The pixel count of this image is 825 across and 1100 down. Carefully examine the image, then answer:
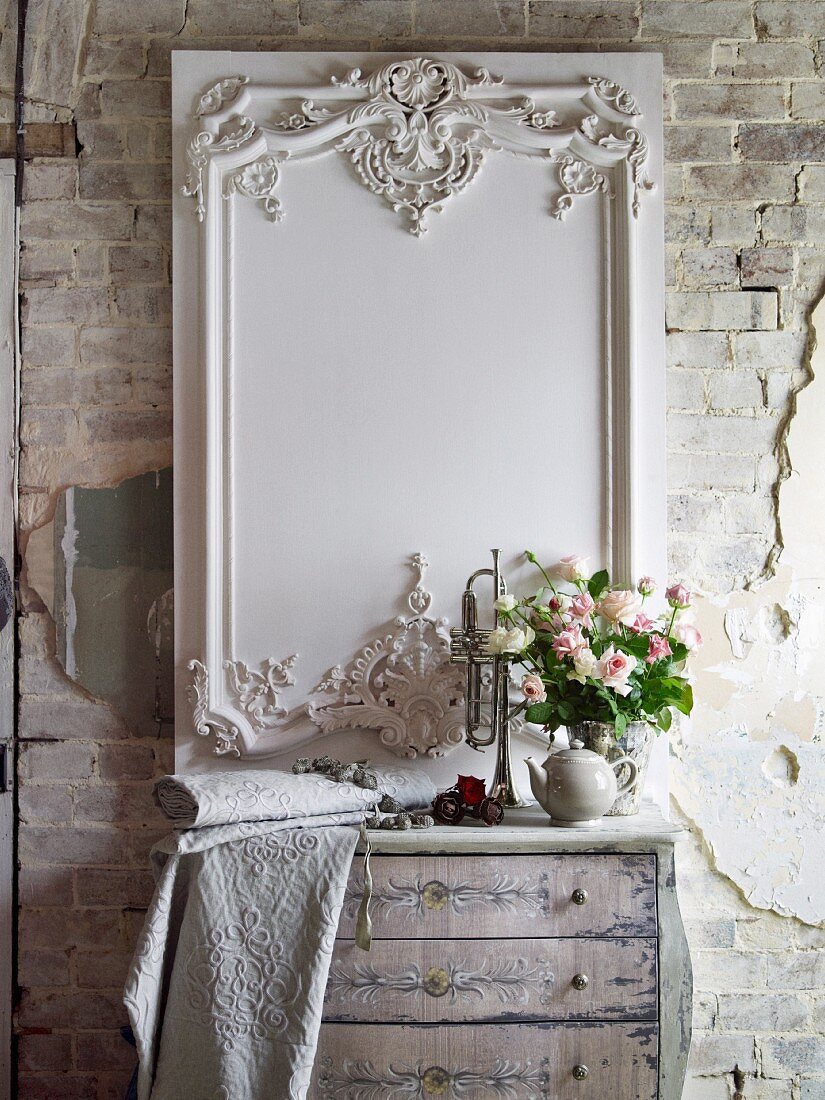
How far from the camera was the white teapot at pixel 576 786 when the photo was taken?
186 cm

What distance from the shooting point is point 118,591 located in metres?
2.29

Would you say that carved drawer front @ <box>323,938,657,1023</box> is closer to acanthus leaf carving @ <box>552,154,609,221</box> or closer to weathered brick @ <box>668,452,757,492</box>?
weathered brick @ <box>668,452,757,492</box>

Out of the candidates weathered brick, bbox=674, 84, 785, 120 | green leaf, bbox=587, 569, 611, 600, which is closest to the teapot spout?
green leaf, bbox=587, 569, 611, 600

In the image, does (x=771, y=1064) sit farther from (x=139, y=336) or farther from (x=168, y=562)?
(x=139, y=336)

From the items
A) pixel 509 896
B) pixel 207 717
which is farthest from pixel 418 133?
pixel 509 896

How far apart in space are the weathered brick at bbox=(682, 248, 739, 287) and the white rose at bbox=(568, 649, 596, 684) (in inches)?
41.1

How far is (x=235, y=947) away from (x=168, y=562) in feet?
3.10

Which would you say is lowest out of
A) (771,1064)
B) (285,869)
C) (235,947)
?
(771,1064)

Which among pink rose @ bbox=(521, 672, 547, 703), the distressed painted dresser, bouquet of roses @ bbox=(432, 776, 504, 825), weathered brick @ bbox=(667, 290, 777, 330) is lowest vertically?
the distressed painted dresser

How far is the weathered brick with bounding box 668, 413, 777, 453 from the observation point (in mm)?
2318

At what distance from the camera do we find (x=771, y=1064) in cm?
226

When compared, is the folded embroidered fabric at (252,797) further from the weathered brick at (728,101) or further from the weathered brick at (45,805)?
the weathered brick at (728,101)

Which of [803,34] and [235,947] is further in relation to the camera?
[803,34]

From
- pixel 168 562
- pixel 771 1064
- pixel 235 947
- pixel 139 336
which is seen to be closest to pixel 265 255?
pixel 139 336
